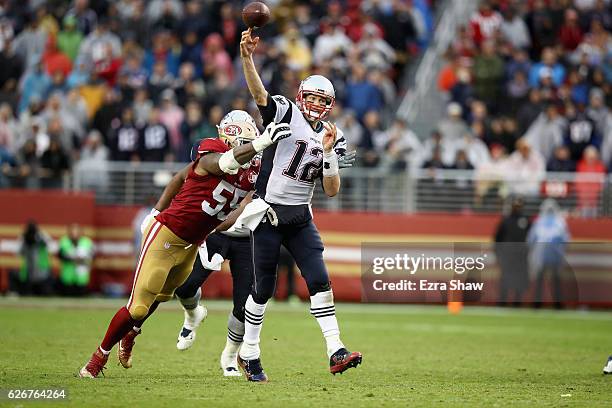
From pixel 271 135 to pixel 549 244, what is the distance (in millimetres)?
10198

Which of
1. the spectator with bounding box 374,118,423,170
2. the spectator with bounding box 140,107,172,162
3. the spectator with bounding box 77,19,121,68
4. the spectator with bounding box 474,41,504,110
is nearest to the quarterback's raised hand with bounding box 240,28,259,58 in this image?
the spectator with bounding box 374,118,423,170

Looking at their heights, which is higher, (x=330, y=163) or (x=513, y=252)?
(x=330, y=163)

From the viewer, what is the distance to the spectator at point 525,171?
1897 cm

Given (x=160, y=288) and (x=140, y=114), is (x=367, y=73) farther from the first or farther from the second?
(x=160, y=288)

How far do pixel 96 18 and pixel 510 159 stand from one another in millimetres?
8116

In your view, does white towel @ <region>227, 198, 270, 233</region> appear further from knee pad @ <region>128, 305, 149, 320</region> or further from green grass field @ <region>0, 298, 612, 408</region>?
green grass field @ <region>0, 298, 612, 408</region>

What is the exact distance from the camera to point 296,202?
9.20 metres

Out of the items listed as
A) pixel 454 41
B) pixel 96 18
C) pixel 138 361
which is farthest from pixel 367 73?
pixel 138 361

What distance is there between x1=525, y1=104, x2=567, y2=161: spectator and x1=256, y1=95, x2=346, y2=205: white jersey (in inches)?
430

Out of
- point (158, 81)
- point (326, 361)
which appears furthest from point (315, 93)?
point (158, 81)

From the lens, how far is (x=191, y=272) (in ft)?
32.9

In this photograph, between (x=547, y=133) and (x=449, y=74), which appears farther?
(x=449, y=74)

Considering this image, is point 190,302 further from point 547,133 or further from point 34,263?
point 547,133

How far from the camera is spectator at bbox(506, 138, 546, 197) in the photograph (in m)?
19.0
